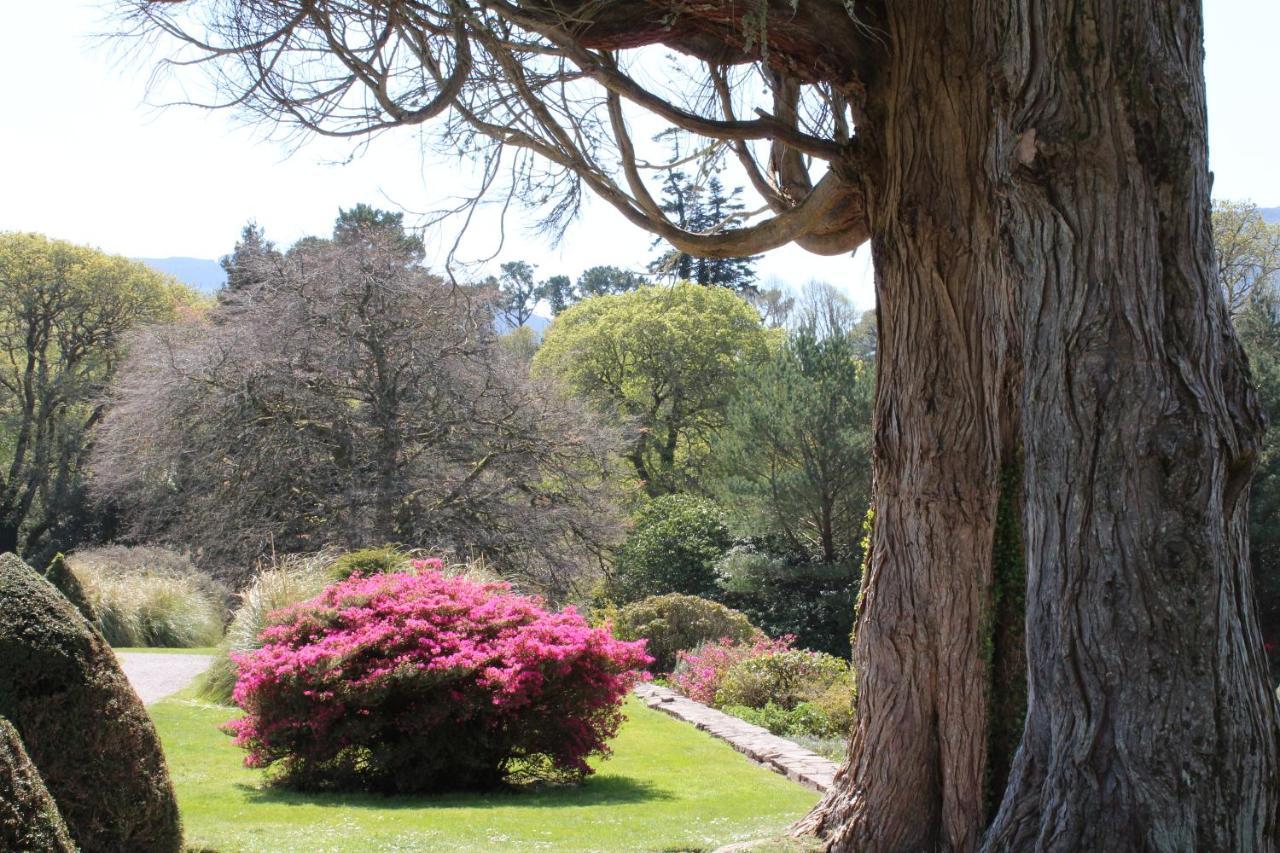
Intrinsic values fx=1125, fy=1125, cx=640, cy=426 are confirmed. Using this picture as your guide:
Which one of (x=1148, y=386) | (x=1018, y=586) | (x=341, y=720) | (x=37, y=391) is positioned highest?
(x=37, y=391)

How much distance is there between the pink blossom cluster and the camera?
1520cm

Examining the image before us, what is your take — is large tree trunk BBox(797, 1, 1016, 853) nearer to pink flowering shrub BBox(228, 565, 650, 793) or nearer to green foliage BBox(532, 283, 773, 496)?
pink flowering shrub BBox(228, 565, 650, 793)

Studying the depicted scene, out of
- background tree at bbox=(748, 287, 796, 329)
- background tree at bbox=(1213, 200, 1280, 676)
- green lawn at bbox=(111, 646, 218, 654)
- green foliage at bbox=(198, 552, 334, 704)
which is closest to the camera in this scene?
green foliage at bbox=(198, 552, 334, 704)

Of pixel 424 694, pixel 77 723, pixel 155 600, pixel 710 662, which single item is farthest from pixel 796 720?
pixel 155 600

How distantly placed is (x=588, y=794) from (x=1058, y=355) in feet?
20.1

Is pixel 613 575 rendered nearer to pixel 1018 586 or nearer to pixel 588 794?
pixel 588 794

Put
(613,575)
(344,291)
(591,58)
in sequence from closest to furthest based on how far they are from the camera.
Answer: (591,58) → (344,291) → (613,575)

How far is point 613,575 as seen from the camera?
24062mm

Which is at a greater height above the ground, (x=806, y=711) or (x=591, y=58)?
(x=591, y=58)

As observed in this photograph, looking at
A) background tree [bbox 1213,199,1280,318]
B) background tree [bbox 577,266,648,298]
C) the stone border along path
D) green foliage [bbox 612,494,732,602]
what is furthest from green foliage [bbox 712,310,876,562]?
background tree [bbox 577,266,648,298]

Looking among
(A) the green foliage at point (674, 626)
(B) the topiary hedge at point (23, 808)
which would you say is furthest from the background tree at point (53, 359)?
(B) the topiary hedge at point (23, 808)

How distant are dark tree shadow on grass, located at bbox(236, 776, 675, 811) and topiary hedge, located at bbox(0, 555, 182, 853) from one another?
331cm

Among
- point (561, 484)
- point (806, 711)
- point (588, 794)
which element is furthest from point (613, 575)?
point (588, 794)

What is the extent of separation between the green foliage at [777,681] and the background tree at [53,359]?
2376cm
